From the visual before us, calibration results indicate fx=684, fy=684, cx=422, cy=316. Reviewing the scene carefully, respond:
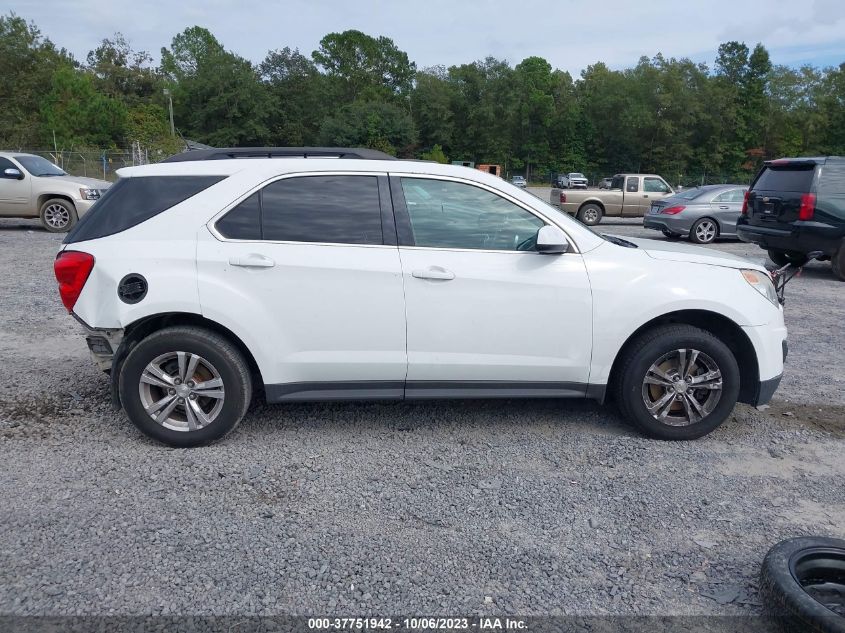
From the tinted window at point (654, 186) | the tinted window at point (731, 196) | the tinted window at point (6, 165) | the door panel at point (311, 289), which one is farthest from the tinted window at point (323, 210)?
the tinted window at point (654, 186)

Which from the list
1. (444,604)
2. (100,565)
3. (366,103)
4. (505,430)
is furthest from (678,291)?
(366,103)

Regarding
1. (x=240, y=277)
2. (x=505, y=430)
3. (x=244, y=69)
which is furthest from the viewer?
(x=244, y=69)

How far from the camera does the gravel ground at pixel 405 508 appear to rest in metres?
2.86

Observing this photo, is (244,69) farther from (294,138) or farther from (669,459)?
(669,459)

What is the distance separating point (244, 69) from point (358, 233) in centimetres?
9171

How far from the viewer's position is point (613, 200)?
2105 cm

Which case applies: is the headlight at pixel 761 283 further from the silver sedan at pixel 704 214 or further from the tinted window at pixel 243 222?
the silver sedan at pixel 704 214

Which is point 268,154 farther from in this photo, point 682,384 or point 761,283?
point 761,283

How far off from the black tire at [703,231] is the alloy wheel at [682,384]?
13.0 metres

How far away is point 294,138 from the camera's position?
89.2 meters

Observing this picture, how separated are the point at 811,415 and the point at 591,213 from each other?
1671cm

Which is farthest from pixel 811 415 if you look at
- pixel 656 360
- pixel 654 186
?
pixel 654 186

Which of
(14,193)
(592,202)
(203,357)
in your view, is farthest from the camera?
(592,202)

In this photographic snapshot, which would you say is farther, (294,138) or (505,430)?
(294,138)
